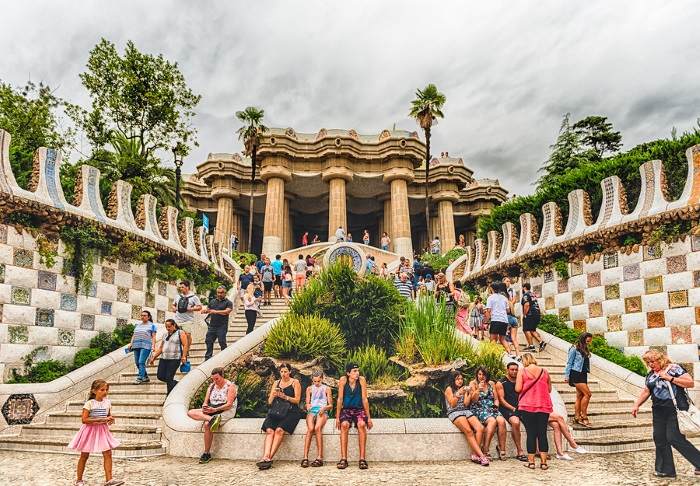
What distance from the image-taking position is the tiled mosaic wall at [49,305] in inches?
356

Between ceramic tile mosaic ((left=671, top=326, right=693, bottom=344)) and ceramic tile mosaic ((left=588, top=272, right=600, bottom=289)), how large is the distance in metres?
2.05

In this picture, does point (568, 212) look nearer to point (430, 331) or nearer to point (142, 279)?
point (430, 331)

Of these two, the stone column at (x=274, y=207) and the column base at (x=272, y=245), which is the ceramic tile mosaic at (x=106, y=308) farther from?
the stone column at (x=274, y=207)

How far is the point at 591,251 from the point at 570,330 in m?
1.95

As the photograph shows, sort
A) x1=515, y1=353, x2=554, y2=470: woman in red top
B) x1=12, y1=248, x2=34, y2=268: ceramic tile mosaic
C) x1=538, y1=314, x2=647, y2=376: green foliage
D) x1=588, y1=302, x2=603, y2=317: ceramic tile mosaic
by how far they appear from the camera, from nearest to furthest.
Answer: x1=515, y1=353, x2=554, y2=470: woman in red top, x1=12, y1=248, x2=34, y2=268: ceramic tile mosaic, x1=538, y1=314, x2=647, y2=376: green foliage, x1=588, y1=302, x2=603, y2=317: ceramic tile mosaic

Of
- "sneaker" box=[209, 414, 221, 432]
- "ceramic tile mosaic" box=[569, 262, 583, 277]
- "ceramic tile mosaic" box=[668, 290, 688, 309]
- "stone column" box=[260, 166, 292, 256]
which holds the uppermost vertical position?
"stone column" box=[260, 166, 292, 256]

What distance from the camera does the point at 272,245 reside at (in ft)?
109

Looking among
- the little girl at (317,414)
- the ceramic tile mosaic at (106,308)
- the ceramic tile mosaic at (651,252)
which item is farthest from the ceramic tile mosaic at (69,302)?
the ceramic tile mosaic at (651,252)

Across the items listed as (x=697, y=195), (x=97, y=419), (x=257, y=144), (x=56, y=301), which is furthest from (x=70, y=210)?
(x=257, y=144)

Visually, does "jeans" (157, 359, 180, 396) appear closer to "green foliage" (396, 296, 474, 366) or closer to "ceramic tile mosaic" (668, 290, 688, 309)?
"green foliage" (396, 296, 474, 366)

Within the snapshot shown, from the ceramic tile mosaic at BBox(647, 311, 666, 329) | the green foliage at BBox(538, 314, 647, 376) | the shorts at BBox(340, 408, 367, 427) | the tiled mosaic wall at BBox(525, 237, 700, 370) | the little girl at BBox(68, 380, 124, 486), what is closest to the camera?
the little girl at BBox(68, 380, 124, 486)

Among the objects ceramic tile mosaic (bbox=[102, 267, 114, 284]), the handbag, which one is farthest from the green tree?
the handbag

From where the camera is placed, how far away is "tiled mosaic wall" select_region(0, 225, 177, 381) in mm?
9031

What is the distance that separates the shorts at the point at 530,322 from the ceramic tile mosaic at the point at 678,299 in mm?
2518
